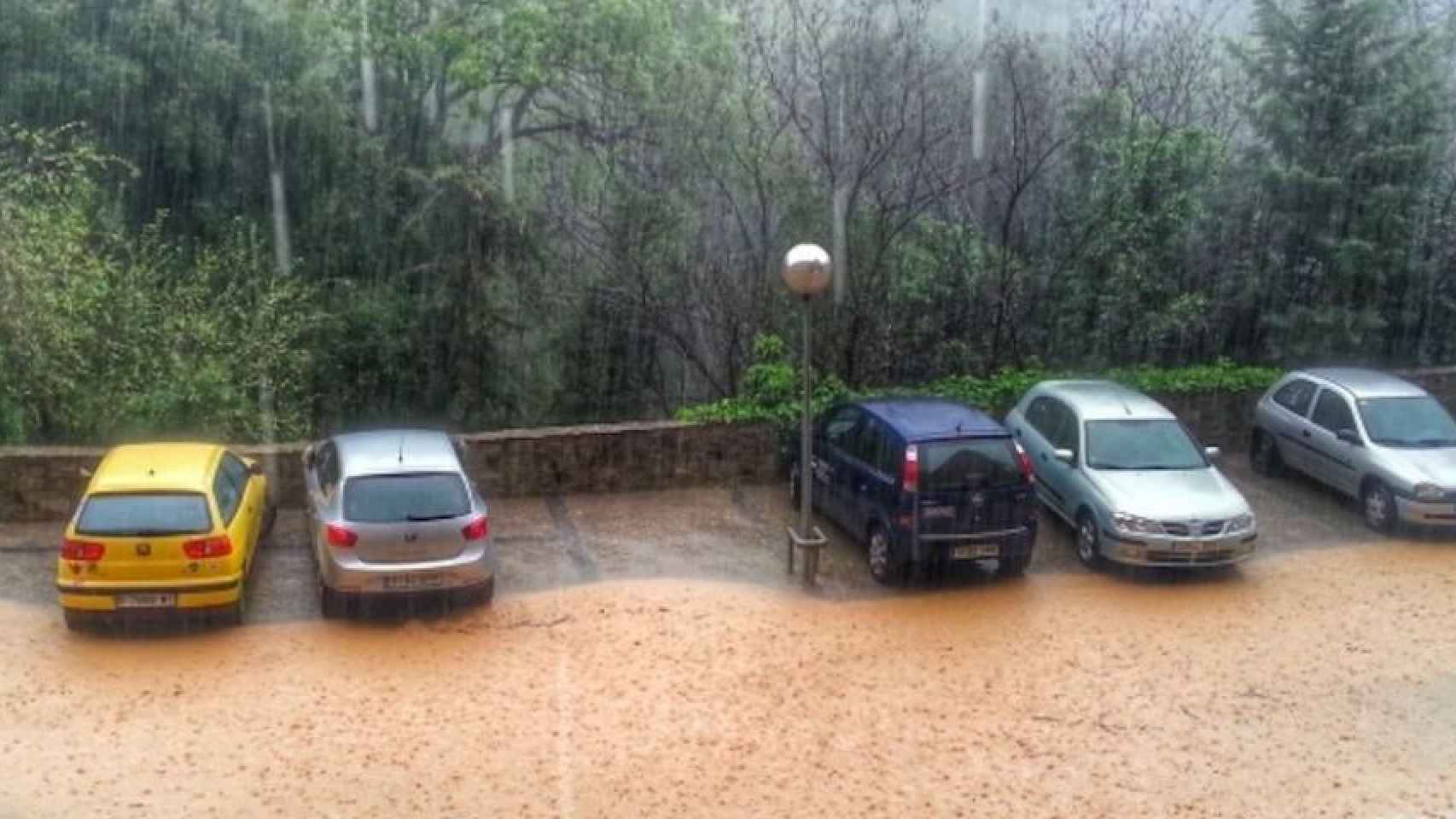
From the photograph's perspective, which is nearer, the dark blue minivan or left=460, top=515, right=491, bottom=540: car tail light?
left=460, top=515, right=491, bottom=540: car tail light

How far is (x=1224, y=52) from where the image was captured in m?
21.8

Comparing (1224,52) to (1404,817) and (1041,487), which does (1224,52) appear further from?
(1404,817)

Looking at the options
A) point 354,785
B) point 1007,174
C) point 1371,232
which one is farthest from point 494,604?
point 1371,232

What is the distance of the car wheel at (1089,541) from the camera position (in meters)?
14.5

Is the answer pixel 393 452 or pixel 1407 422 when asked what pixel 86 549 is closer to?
pixel 393 452

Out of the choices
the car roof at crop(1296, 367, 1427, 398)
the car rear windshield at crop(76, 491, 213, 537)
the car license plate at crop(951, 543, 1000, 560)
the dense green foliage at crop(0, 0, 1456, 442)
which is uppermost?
the dense green foliage at crop(0, 0, 1456, 442)

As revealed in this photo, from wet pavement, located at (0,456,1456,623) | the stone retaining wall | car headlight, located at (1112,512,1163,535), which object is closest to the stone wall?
the stone retaining wall

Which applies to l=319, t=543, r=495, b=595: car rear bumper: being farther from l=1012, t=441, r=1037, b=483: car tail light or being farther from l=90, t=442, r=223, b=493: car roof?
l=1012, t=441, r=1037, b=483: car tail light

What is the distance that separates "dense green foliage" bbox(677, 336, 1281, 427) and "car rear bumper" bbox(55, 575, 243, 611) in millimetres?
6550

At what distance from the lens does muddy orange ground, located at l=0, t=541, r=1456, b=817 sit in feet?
32.1

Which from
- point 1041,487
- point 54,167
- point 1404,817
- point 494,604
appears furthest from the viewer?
point 54,167

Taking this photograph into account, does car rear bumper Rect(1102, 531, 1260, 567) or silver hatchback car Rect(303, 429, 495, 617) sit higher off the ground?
silver hatchback car Rect(303, 429, 495, 617)

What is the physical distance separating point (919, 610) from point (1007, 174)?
9.26 metres

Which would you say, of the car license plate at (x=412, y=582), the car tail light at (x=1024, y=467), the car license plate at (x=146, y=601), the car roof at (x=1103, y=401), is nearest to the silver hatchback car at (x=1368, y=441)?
the car roof at (x=1103, y=401)
